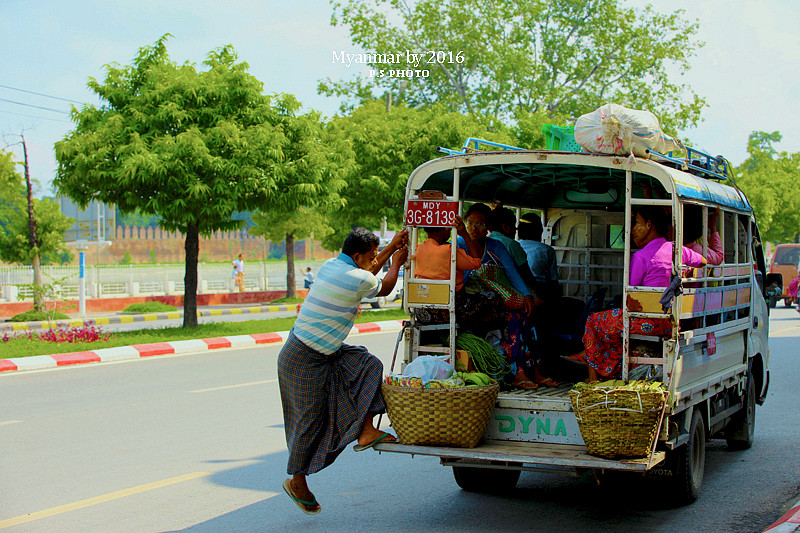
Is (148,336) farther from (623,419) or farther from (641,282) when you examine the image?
(623,419)

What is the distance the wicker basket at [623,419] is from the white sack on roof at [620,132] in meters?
1.55

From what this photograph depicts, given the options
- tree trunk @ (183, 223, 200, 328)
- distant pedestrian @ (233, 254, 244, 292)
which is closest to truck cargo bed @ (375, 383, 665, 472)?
tree trunk @ (183, 223, 200, 328)

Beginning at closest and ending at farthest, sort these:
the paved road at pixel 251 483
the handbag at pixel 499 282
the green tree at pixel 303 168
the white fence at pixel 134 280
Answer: the paved road at pixel 251 483, the handbag at pixel 499 282, the green tree at pixel 303 168, the white fence at pixel 134 280

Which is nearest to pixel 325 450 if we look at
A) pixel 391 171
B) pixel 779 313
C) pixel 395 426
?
pixel 395 426

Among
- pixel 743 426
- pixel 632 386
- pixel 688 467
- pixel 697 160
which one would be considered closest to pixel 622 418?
pixel 632 386

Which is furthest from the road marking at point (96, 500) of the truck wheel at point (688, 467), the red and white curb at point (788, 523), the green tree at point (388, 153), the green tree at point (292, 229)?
the green tree at point (292, 229)

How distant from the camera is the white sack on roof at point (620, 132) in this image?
546 centimetres

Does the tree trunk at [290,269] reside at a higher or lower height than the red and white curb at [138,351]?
higher

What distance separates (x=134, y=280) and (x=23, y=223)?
269 inches

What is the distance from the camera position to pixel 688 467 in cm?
566

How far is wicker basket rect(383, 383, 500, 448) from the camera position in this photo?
506 centimetres

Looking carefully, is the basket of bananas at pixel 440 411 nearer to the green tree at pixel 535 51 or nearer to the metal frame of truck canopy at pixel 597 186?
the metal frame of truck canopy at pixel 597 186

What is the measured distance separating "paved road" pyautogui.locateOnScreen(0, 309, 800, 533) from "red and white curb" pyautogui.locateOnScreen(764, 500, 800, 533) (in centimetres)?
20

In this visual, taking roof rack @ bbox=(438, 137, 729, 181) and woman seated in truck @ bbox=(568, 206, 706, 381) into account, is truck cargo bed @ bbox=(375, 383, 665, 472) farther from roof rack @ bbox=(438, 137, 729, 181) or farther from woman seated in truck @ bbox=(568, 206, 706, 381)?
roof rack @ bbox=(438, 137, 729, 181)
